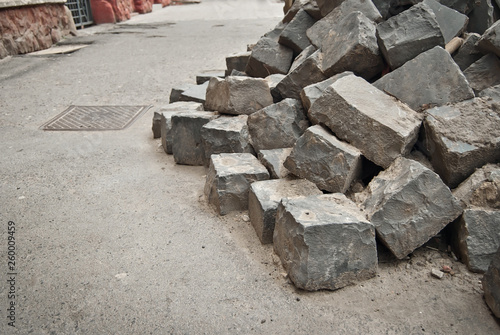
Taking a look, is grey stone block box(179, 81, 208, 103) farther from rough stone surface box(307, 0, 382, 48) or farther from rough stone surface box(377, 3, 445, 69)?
rough stone surface box(377, 3, 445, 69)

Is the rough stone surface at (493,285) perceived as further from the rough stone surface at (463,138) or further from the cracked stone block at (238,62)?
the cracked stone block at (238,62)

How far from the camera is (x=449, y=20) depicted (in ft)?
11.7

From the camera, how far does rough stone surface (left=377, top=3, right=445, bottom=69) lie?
3.30m

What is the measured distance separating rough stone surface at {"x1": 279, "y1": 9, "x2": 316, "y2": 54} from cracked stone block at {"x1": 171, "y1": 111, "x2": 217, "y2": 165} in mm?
1232

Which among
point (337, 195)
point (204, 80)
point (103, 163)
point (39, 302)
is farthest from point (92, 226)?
point (204, 80)

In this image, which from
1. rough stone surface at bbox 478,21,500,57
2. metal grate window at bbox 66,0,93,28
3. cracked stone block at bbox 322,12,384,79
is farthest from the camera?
metal grate window at bbox 66,0,93,28

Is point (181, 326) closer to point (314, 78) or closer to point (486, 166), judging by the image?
point (486, 166)

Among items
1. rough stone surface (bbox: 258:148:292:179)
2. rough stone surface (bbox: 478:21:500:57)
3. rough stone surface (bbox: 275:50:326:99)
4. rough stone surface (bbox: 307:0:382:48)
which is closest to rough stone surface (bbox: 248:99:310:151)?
rough stone surface (bbox: 258:148:292:179)

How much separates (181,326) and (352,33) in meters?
2.63

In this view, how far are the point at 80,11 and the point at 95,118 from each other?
8318 millimetres

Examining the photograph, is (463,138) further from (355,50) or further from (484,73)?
(355,50)

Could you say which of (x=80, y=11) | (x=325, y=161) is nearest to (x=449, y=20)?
(x=325, y=161)

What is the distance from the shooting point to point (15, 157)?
417 cm

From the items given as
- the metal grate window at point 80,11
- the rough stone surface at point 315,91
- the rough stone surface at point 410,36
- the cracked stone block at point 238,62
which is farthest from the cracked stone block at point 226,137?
the metal grate window at point 80,11
